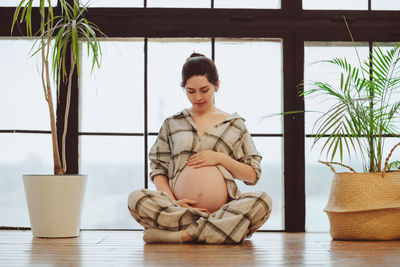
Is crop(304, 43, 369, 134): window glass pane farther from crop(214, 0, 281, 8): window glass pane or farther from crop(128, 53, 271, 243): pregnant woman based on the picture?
crop(128, 53, 271, 243): pregnant woman

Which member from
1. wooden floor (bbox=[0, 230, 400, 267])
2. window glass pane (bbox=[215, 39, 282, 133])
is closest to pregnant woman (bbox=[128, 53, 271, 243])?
wooden floor (bbox=[0, 230, 400, 267])

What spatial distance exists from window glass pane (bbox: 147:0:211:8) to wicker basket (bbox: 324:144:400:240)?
4.63 feet

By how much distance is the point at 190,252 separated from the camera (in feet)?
7.62

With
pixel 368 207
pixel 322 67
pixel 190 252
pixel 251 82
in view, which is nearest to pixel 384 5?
pixel 322 67

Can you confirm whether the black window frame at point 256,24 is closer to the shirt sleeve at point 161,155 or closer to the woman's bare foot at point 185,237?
the shirt sleeve at point 161,155

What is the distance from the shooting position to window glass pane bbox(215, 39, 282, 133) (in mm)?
3498

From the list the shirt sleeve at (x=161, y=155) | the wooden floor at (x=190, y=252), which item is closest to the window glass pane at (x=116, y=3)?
the shirt sleeve at (x=161, y=155)

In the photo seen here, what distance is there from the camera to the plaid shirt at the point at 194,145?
2920 mm

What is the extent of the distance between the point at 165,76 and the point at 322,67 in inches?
39.2

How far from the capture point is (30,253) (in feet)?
7.72

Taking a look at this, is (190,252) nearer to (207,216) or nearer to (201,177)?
(207,216)

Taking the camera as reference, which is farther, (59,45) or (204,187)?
(59,45)

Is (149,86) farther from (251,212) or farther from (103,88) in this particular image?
A: (251,212)

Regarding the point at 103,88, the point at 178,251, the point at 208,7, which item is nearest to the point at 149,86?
the point at 103,88
